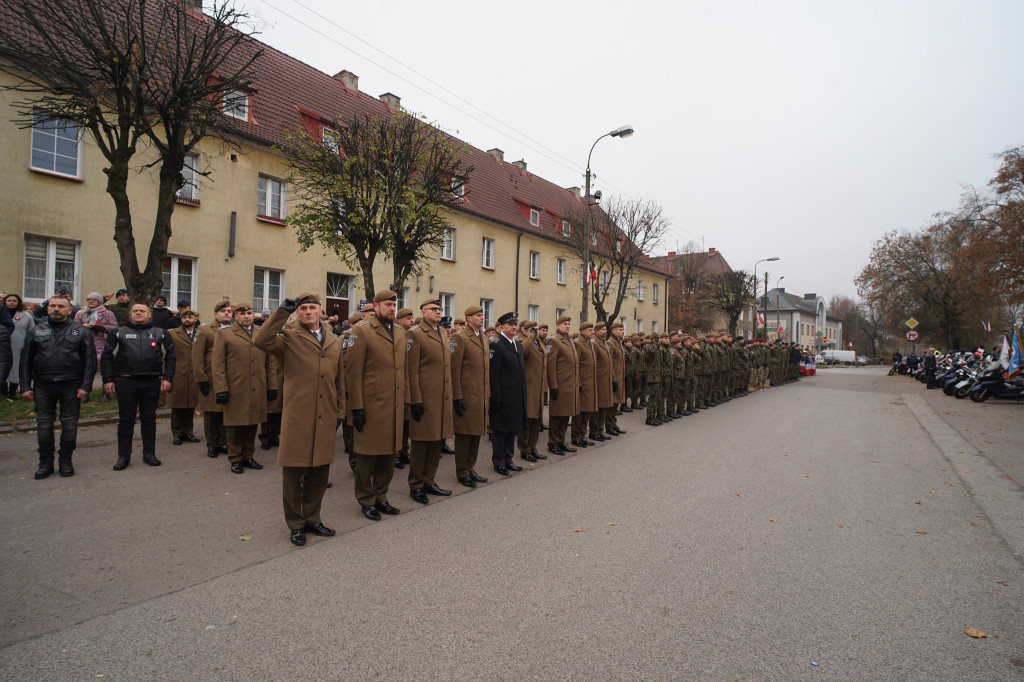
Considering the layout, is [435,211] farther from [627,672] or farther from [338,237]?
[627,672]

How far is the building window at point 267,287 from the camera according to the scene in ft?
59.6

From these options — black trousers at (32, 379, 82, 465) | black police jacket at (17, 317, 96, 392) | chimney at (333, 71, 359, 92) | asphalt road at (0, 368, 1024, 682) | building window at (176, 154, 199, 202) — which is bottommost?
asphalt road at (0, 368, 1024, 682)

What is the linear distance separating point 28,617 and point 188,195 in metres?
15.4

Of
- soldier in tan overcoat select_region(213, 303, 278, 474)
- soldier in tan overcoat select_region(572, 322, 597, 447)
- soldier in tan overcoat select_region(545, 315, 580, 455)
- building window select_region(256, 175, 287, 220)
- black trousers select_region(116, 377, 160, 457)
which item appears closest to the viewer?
black trousers select_region(116, 377, 160, 457)

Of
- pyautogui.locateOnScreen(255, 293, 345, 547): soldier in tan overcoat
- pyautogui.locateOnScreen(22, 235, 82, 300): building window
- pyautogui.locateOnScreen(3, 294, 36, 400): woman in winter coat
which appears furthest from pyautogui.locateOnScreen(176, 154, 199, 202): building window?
pyautogui.locateOnScreen(255, 293, 345, 547): soldier in tan overcoat

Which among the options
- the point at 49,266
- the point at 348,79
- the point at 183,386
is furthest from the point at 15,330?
the point at 348,79

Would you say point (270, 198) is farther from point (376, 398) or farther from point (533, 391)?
point (376, 398)

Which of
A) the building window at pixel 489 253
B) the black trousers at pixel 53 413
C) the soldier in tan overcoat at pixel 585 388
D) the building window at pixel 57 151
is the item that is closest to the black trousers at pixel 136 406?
the black trousers at pixel 53 413

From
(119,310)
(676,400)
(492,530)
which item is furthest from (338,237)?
(492,530)

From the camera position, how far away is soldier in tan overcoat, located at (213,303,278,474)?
718cm

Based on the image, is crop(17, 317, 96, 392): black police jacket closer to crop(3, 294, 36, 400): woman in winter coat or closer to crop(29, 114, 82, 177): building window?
crop(3, 294, 36, 400): woman in winter coat

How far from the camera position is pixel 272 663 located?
294cm

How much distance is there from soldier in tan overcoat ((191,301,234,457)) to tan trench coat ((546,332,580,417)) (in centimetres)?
459

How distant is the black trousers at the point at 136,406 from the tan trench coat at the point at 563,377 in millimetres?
5277
